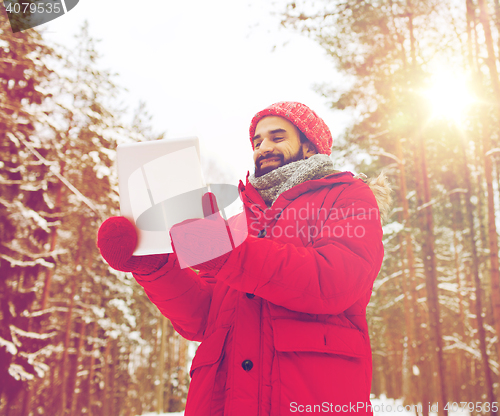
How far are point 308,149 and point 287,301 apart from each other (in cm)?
111

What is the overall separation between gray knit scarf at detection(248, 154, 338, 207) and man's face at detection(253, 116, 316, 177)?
0.27ft

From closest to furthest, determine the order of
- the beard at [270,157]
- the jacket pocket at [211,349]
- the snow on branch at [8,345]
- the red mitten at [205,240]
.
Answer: the red mitten at [205,240] → the jacket pocket at [211,349] → the beard at [270,157] → the snow on branch at [8,345]

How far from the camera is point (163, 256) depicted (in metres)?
1.40

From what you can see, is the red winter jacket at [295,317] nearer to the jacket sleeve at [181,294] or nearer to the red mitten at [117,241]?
the jacket sleeve at [181,294]

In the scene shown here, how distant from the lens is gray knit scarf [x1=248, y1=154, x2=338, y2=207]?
179cm

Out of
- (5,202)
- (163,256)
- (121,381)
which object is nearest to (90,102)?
(5,202)

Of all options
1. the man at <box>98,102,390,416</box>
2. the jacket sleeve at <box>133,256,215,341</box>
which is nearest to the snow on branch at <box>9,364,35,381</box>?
the jacket sleeve at <box>133,256,215,341</box>

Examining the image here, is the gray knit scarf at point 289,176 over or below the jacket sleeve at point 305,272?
over

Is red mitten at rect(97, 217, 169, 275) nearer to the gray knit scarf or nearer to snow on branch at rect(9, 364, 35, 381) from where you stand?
the gray knit scarf

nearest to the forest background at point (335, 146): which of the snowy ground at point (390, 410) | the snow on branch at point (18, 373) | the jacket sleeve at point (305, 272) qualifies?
the snow on branch at point (18, 373)

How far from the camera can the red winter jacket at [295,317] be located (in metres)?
1.24

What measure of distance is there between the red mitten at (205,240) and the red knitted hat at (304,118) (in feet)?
3.43

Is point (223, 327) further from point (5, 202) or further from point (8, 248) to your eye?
point (8, 248)

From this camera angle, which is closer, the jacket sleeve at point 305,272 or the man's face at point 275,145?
the jacket sleeve at point 305,272
